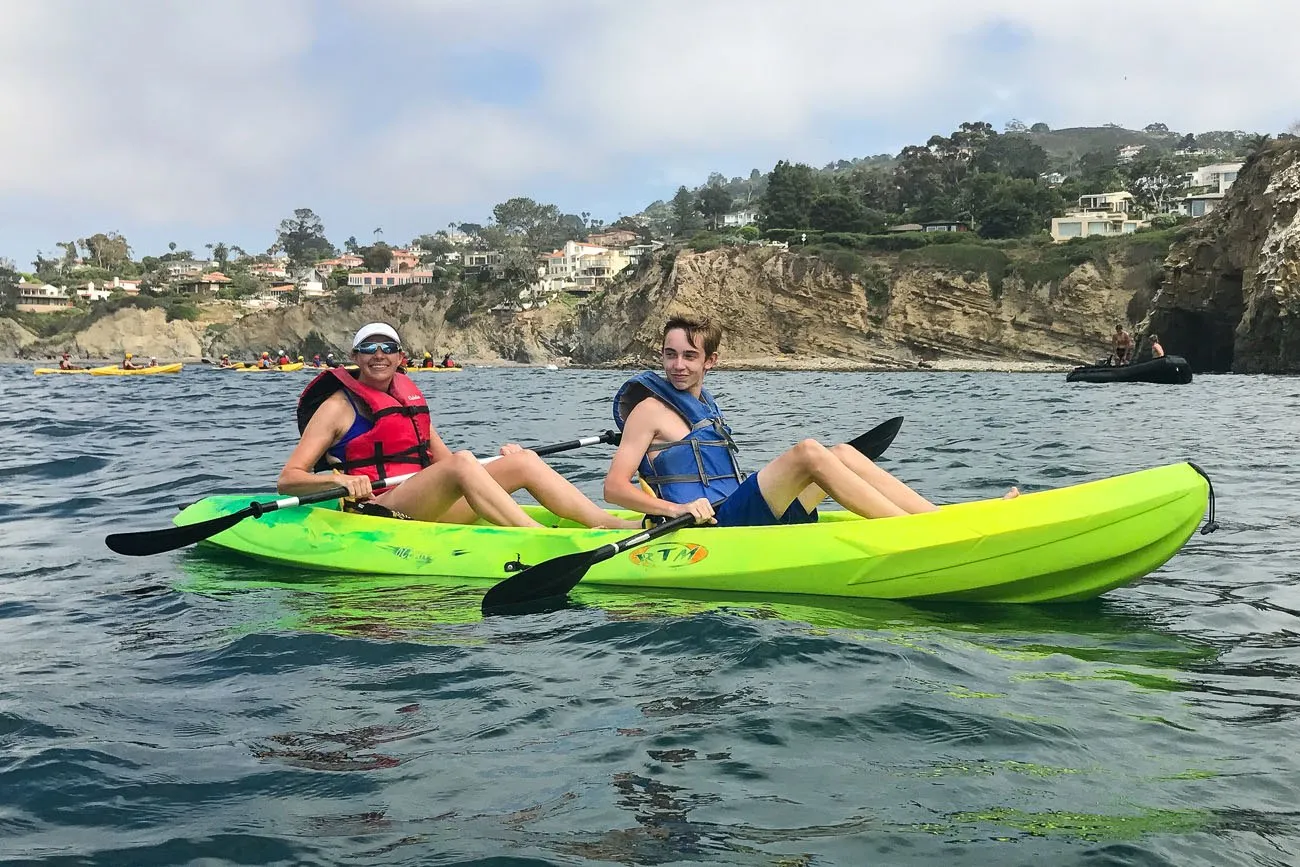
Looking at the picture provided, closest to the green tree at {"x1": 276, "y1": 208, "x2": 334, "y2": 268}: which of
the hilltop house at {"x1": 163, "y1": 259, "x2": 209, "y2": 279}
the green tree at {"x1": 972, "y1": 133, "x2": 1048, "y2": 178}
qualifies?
the hilltop house at {"x1": 163, "y1": 259, "x2": 209, "y2": 279}

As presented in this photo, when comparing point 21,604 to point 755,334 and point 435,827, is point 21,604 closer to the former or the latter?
point 435,827

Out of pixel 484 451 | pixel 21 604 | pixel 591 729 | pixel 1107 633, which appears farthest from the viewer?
pixel 484 451

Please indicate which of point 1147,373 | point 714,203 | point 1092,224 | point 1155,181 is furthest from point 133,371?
point 1155,181

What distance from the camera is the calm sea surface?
253 cm

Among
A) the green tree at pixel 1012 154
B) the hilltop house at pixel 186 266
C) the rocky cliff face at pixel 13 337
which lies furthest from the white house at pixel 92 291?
the green tree at pixel 1012 154

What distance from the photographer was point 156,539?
→ 601 centimetres

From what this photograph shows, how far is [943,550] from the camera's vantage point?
15.6ft

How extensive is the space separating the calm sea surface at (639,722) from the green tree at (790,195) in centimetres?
6729

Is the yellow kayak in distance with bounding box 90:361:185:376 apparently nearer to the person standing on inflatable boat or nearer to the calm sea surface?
the calm sea surface

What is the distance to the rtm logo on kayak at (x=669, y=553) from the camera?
17.0 feet

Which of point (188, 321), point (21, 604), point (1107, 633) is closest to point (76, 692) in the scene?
point (21, 604)

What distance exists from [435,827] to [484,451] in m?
10.2

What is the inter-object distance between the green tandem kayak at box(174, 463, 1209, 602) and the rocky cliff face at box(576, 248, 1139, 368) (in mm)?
47614

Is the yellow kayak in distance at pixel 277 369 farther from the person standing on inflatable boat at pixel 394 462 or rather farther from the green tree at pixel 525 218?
the green tree at pixel 525 218
